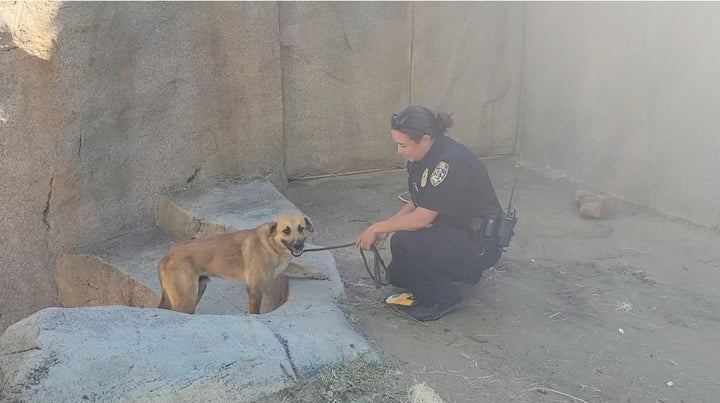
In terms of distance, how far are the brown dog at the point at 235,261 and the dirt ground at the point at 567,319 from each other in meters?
0.56

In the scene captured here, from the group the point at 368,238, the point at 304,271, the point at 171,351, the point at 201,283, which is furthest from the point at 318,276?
the point at 171,351

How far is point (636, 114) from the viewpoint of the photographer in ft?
23.1

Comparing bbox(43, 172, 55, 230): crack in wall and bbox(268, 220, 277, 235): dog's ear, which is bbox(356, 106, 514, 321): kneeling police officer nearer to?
bbox(268, 220, 277, 235): dog's ear

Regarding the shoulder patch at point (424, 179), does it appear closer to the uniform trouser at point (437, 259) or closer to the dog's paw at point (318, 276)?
the uniform trouser at point (437, 259)

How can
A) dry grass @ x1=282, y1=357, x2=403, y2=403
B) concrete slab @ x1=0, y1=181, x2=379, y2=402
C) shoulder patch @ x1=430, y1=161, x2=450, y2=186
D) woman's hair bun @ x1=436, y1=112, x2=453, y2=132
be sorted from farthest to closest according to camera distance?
woman's hair bun @ x1=436, y1=112, x2=453, y2=132 < shoulder patch @ x1=430, y1=161, x2=450, y2=186 < dry grass @ x1=282, y1=357, x2=403, y2=403 < concrete slab @ x1=0, y1=181, x2=379, y2=402

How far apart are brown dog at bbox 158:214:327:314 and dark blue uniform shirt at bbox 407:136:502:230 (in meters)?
0.83

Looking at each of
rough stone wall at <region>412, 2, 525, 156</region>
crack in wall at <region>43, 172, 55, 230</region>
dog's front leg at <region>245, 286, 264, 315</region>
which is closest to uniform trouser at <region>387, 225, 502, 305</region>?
dog's front leg at <region>245, 286, 264, 315</region>

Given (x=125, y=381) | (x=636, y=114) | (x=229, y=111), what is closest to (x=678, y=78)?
(x=636, y=114)

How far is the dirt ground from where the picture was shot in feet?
12.1

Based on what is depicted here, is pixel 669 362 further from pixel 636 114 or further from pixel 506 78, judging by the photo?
pixel 506 78

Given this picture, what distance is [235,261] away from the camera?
15.0 feet

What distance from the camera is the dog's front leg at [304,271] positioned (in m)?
4.72

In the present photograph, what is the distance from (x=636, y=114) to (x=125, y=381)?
567 centimetres

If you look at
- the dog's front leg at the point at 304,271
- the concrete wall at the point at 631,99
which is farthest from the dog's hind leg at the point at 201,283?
the concrete wall at the point at 631,99
